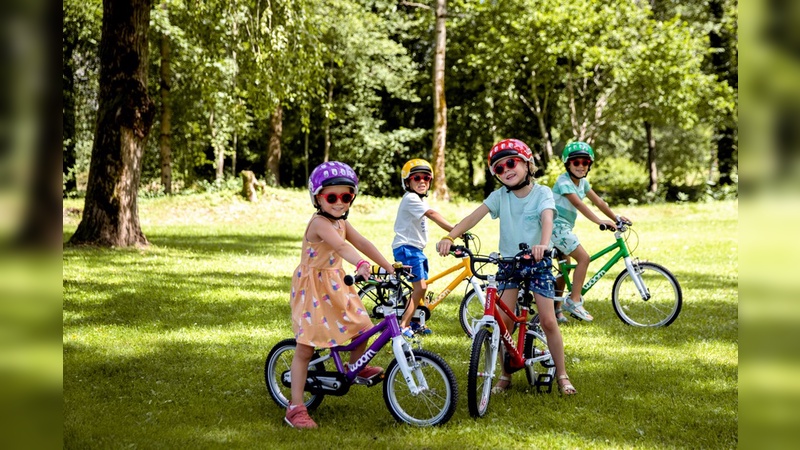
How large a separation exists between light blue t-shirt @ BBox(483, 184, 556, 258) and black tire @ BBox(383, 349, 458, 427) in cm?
126

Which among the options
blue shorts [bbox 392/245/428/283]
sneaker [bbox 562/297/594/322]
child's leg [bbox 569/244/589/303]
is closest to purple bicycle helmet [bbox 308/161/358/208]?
blue shorts [bbox 392/245/428/283]

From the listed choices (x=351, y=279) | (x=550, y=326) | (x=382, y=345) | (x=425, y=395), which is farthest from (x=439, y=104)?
(x=351, y=279)

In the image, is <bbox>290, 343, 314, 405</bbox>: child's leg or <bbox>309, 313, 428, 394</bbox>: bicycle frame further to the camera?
<bbox>290, 343, 314, 405</bbox>: child's leg

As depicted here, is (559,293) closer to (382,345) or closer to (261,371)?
(261,371)

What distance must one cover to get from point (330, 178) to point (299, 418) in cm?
173

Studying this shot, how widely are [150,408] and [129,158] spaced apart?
9993mm

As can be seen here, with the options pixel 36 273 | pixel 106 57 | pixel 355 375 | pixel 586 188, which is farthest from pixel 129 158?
pixel 36 273

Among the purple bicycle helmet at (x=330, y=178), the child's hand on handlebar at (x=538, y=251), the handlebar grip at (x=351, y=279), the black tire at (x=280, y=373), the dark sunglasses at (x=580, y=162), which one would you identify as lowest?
the black tire at (x=280, y=373)

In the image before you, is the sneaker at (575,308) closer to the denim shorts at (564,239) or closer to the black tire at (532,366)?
the denim shorts at (564,239)

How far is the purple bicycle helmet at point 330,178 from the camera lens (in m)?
5.38

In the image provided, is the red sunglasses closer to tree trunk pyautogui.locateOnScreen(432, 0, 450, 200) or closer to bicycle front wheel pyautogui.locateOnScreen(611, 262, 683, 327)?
bicycle front wheel pyautogui.locateOnScreen(611, 262, 683, 327)

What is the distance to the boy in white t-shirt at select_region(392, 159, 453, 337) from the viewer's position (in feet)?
27.0

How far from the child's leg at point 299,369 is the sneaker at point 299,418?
1.7 inches

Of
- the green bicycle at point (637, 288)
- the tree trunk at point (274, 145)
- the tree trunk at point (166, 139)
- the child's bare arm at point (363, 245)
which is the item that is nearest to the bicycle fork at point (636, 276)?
the green bicycle at point (637, 288)
